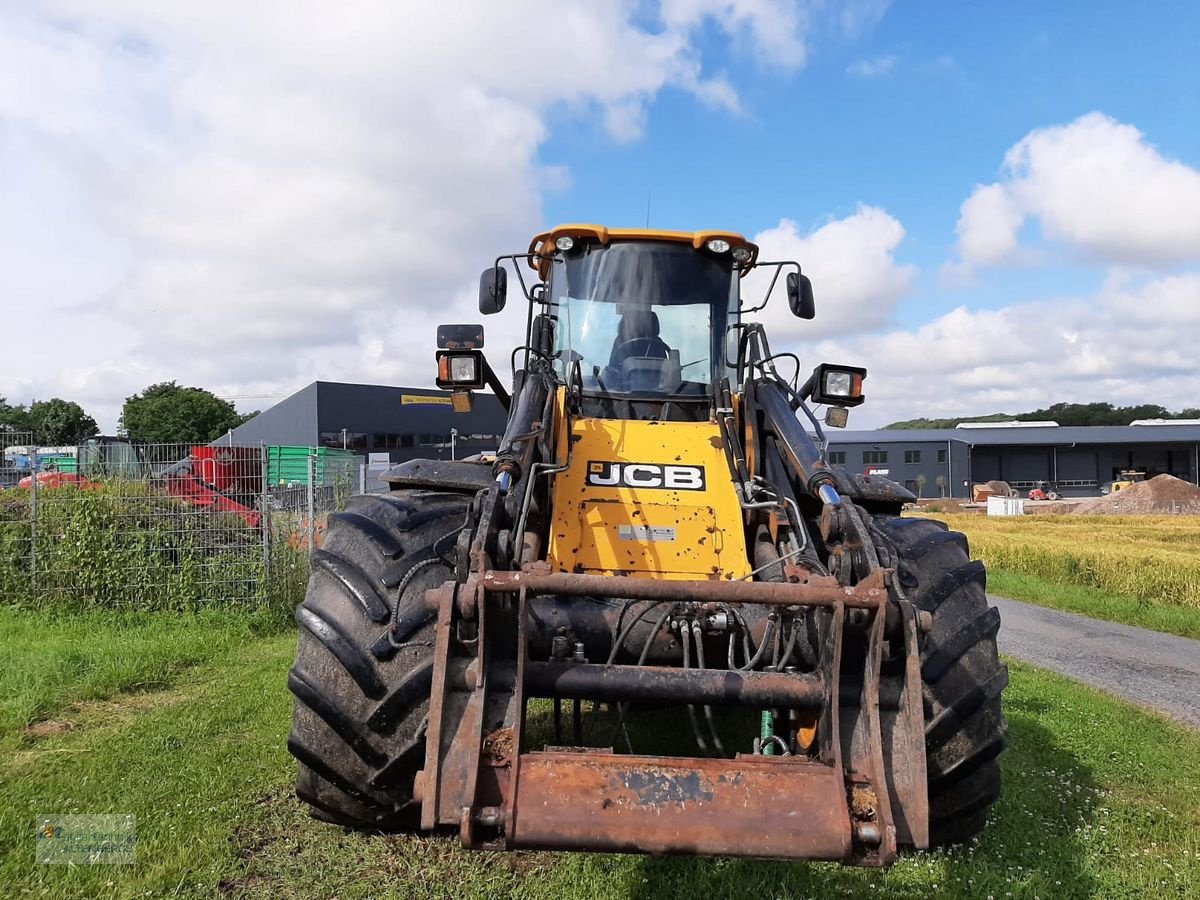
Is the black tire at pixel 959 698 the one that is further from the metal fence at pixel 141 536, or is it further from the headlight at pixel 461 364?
the metal fence at pixel 141 536

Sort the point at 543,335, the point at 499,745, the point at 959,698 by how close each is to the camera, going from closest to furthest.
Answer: the point at 499,745 → the point at 959,698 → the point at 543,335

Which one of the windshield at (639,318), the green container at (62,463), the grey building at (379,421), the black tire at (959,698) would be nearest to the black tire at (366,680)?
the windshield at (639,318)

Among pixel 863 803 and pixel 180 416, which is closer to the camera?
pixel 863 803

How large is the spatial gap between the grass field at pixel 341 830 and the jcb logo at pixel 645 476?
1.65 metres

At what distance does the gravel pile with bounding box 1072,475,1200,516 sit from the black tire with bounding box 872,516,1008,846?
36951 mm

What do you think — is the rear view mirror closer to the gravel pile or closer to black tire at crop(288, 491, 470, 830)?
black tire at crop(288, 491, 470, 830)

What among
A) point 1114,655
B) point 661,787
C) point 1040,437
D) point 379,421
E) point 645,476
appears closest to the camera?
point 661,787

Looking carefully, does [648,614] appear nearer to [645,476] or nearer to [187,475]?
[645,476]

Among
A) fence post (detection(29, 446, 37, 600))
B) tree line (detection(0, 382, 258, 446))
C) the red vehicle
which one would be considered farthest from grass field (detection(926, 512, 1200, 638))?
tree line (detection(0, 382, 258, 446))

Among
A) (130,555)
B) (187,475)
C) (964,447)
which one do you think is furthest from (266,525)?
(964,447)

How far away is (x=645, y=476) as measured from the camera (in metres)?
4.18

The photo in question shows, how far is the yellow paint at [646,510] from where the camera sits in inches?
154

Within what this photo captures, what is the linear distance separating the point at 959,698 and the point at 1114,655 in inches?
306

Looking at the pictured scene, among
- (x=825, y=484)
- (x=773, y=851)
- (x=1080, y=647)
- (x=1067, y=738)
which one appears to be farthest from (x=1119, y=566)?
(x=773, y=851)
